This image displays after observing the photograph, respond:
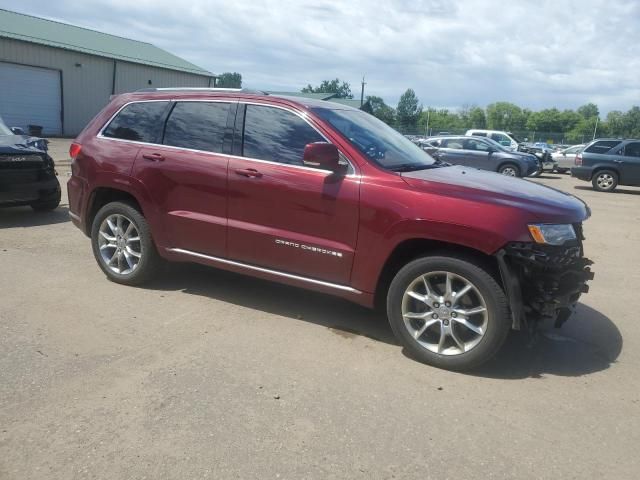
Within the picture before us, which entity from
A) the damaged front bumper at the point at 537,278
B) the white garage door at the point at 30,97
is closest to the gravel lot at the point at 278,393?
the damaged front bumper at the point at 537,278

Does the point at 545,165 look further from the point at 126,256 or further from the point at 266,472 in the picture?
Answer: the point at 266,472

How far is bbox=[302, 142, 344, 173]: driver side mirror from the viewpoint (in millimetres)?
3941

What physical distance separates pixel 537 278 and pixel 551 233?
317 millimetres

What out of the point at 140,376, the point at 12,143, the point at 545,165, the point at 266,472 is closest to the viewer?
the point at 266,472

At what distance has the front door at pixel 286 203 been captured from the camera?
4082 mm

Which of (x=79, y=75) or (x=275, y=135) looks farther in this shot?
(x=79, y=75)

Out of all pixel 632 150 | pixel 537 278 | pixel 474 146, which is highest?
pixel 632 150

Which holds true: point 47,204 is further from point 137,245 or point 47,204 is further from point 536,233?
point 536,233

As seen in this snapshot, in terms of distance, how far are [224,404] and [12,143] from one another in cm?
675

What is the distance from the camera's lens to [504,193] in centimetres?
382

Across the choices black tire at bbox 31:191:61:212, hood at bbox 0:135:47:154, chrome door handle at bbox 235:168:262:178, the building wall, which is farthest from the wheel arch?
the building wall

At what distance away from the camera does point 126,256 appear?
17.4 feet

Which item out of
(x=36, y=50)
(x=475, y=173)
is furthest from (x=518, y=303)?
(x=36, y=50)

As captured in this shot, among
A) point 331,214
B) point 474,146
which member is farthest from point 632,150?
point 331,214
